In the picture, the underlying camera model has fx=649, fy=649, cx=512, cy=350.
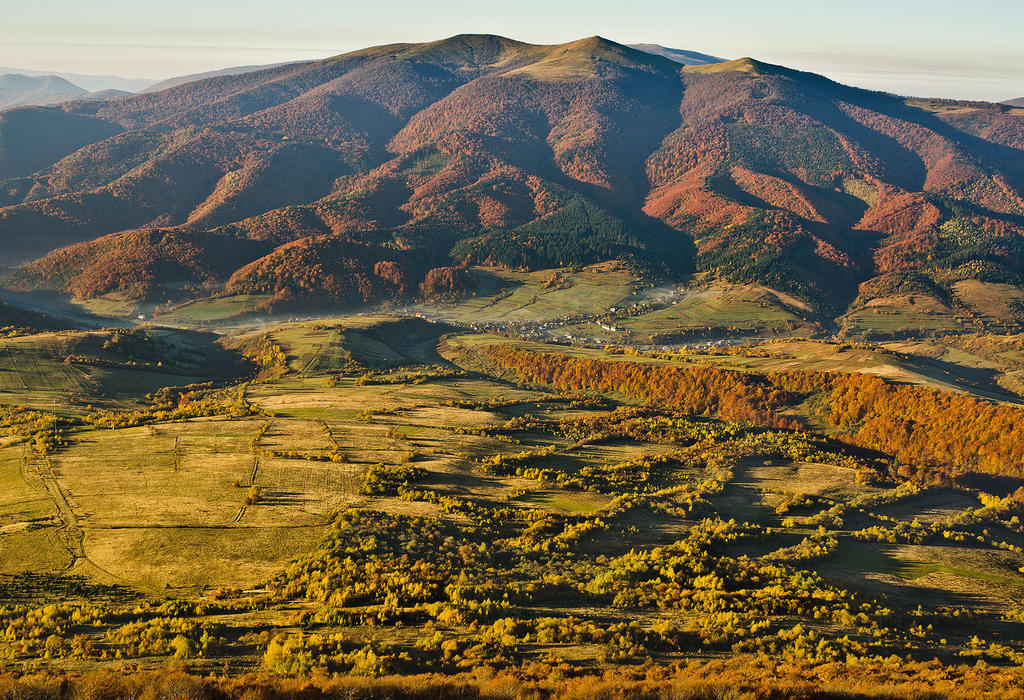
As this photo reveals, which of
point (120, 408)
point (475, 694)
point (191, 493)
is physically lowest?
point (120, 408)

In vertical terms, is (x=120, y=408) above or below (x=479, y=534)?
below

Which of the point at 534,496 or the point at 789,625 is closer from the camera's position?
the point at 789,625

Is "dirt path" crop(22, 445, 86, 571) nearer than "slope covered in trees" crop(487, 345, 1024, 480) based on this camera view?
Yes

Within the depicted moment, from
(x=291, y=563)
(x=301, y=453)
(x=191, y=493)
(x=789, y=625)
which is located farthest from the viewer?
(x=301, y=453)

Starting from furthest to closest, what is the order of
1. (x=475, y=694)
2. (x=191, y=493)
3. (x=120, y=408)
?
(x=120, y=408) → (x=191, y=493) → (x=475, y=694)

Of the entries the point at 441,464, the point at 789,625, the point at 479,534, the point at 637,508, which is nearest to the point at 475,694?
the point at 789,625

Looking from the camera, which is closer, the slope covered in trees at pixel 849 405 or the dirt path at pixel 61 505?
the dirt path at pixel 61 505

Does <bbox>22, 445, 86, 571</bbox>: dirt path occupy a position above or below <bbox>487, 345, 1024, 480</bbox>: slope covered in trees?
above

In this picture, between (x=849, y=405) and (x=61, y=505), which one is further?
(x=849, y=405)

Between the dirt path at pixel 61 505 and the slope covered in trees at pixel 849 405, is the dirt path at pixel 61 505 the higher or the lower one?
the higher one

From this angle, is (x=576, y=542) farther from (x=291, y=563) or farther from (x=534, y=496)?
(x=291, y=563)

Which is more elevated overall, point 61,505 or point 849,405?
point 61,505
